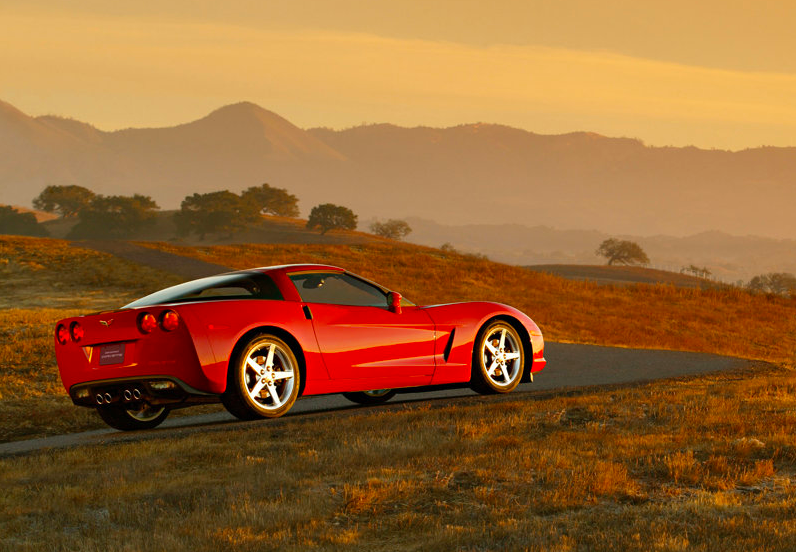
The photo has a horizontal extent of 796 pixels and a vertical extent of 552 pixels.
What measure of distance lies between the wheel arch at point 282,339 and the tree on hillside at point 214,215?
310 ft

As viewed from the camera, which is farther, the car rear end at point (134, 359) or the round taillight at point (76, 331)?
the round taillight at point (76, 331)

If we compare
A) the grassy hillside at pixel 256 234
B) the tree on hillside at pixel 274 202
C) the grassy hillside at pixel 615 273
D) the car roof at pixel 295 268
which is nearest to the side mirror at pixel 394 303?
the car roof at pixel 295 268

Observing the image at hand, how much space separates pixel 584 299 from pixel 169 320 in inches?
1338

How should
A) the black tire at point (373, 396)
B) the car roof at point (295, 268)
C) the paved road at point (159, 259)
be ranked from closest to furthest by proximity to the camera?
the car roof at point (295, 268) → the black tire at point (373, 396) → the paved road at point (159, 259)

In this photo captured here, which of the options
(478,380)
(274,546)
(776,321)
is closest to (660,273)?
(776,321)

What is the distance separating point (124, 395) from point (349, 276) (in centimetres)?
273

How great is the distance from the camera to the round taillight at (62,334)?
9.92 meters

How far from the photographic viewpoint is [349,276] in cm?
Result: 1102

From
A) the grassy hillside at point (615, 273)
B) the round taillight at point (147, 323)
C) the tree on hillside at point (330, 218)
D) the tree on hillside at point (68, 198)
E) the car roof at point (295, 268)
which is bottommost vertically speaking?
the round taillight at point (147, 323)

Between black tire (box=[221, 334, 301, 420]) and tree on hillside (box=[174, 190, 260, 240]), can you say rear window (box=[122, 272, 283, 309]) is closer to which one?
black tire (box=[221, 334, 301, 420])

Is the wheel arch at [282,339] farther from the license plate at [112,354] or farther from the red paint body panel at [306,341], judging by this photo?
the license plate at [112,354]

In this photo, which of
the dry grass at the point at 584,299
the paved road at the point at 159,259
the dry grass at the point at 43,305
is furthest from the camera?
the paved road at the point at 159,259

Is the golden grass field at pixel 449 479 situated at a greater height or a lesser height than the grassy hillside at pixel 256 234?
lesser

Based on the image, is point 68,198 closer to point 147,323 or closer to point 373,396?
point 373,396
